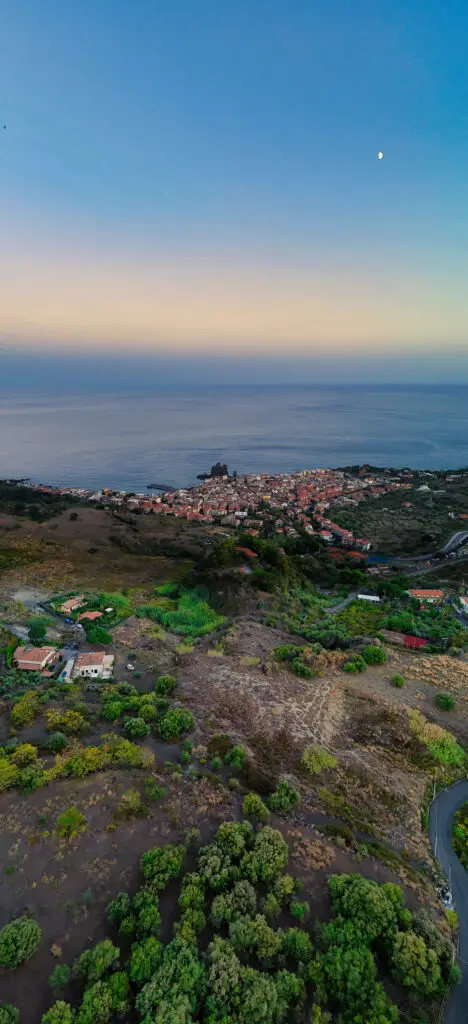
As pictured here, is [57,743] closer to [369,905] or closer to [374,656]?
[369,905]

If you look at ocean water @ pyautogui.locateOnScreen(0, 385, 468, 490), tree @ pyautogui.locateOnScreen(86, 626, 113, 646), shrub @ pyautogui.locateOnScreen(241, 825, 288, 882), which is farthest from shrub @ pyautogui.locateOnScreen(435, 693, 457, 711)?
ocean water @ pyautogui.locateOnScreen(0, 385, 468, 490)

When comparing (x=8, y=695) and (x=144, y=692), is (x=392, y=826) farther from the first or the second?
(x=8, y=695)

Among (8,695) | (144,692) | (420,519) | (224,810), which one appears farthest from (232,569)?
(420,519)

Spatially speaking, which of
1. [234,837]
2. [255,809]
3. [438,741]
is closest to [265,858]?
[234,837]

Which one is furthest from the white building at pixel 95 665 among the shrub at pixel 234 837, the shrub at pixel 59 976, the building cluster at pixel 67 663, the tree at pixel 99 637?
the shrub at pixel 59 976

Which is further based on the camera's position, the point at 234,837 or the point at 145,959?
the point at 234,837
